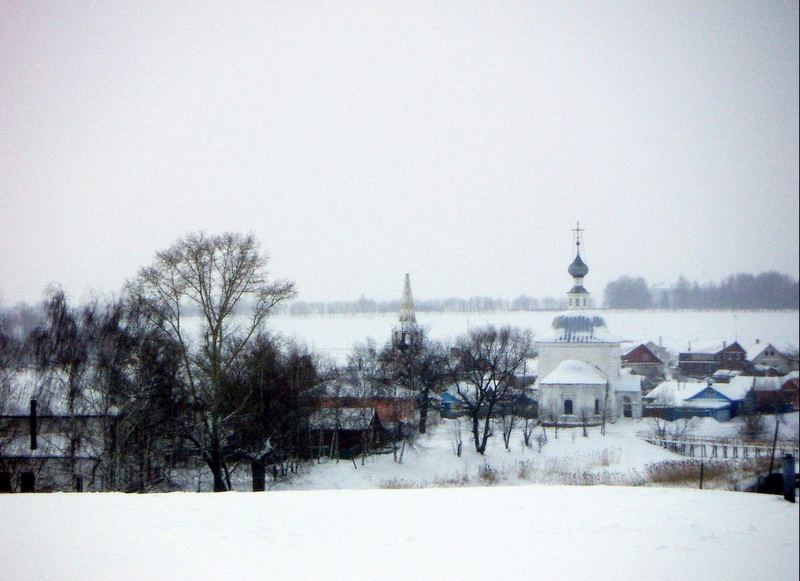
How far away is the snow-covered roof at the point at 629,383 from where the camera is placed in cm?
1775

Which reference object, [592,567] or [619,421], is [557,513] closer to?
[592,567]

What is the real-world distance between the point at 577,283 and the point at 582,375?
7.60 metres

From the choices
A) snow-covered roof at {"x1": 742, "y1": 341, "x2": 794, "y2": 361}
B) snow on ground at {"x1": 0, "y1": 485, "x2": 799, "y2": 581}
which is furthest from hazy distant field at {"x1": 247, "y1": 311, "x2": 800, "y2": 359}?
snow on ground at {"x1": 0, "y1": 485, "x2": 799, "y2": 581}

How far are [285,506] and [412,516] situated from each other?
1.27 metres

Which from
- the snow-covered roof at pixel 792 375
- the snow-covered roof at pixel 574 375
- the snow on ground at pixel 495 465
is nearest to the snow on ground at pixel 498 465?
the snow on ground at pixel 495 465

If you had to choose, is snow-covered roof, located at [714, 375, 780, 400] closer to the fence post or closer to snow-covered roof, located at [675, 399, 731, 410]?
snow-covered roof, located at [675, 399, 731, 410]

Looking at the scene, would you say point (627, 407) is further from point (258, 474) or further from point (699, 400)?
point (258, 474)

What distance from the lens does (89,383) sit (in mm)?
9750

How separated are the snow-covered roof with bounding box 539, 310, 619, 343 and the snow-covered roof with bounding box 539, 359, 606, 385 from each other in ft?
2.56

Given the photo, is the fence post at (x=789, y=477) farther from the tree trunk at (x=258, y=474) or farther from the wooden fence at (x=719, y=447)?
the tree trunk at (x=258, y=474)

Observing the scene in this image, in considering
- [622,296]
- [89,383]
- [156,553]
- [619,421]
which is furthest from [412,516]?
[619,421]

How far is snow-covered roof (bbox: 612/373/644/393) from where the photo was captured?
17750 mm

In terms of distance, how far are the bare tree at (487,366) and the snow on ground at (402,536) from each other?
8.49 m

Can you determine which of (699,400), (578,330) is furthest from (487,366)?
(578,330)
